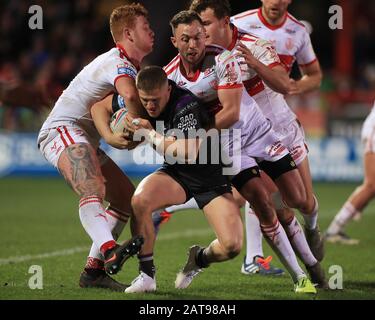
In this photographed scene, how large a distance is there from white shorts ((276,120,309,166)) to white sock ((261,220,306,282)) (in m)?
1.09

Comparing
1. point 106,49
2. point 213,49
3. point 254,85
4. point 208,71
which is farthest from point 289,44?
point 106,49

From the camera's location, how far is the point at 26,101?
24.6 ft

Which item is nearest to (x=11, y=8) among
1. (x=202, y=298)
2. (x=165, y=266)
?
(x=165, y=266)

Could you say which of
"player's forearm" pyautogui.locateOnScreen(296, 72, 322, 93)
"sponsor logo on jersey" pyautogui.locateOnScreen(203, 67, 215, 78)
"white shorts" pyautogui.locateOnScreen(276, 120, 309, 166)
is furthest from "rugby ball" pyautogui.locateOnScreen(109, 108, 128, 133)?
"player's forearm" pyautogui.locateOnScreen(296, 72, 322, 93)

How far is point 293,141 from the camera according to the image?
8125 mm

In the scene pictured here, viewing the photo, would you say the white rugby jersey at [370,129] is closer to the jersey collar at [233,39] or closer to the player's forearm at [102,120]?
the jersey collar at [233,39]

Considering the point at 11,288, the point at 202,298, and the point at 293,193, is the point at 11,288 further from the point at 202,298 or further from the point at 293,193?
the point at 293,193

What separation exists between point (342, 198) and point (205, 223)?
132 inches

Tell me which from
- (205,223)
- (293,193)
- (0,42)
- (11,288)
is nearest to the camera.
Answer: (11,288)

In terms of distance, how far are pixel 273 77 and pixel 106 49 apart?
13.7 m

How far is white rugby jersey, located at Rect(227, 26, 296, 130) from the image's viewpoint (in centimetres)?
748

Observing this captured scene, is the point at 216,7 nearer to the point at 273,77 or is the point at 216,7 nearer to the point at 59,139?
the point at 273,77

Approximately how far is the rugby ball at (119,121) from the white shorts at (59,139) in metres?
0.44

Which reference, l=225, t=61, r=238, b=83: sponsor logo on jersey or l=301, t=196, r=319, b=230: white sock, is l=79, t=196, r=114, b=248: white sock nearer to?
l=225, t=61, r=238, b=83: sponsor logo on jersey
